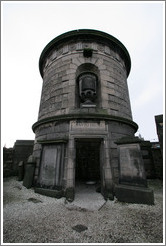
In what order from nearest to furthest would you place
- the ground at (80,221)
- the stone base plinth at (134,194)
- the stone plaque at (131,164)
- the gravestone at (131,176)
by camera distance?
the ground at (80,221) → the stone base plinth at (134,194) → the gravestone at (131,176) → the stone plaque at (131,164)

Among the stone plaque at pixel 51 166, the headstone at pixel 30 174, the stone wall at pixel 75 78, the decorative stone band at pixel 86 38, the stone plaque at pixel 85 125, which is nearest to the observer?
the stone plaque at pixel 51 166

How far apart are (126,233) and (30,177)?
504 cm

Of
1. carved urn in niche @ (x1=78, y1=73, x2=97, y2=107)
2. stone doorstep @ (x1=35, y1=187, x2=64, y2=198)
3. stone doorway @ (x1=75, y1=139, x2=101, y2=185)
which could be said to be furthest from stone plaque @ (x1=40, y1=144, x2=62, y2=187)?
stone doorway @ (x1=75, y1=139, x2=101, y2=185)

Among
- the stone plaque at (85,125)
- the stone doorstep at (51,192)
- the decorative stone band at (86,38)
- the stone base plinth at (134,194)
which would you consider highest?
the decorative stone band at (86,38)

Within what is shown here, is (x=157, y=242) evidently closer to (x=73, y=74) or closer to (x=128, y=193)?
(x=128, y=193)

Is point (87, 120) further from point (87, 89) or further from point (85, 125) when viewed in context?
point (87, 89)

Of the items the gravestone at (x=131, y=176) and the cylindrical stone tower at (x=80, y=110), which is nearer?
the gravestone at (x=131, y=176)

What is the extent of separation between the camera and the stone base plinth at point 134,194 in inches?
161

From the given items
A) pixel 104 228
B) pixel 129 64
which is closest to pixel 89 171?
pixel 104 228

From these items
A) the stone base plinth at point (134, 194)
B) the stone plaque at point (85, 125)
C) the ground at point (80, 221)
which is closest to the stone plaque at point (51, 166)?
the ground at point (80, 221)

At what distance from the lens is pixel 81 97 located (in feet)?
22.9

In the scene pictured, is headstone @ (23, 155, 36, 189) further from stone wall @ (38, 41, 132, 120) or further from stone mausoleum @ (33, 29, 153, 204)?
stone wall @ (38, 41, 132, 120)

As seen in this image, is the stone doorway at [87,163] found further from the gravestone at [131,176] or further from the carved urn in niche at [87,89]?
the gravestone at [131,176]

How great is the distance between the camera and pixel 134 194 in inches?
168
